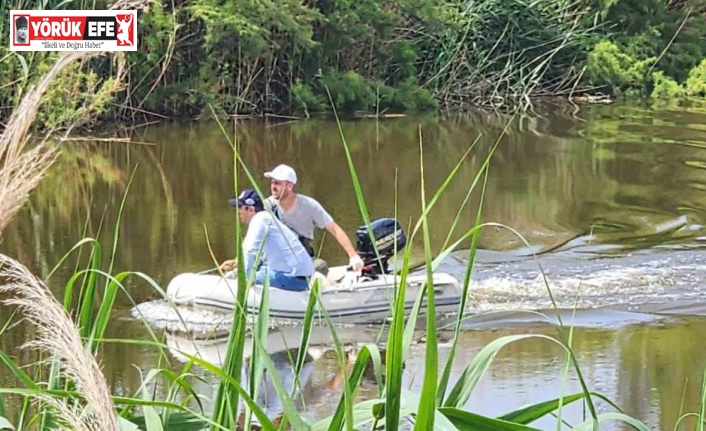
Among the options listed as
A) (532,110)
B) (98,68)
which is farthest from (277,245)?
(532,110)

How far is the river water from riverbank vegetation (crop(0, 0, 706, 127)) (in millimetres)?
890

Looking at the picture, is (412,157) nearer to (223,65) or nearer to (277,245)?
(223,65)

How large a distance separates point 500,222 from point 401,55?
410 inches

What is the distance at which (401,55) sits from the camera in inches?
Answer: 867

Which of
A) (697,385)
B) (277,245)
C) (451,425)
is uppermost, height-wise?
(451,425)

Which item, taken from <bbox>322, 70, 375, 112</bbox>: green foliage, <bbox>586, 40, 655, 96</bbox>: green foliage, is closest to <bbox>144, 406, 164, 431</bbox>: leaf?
<bbox>322, 70, 375, 112</bbox>: green foliage

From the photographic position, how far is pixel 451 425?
1.75 metres

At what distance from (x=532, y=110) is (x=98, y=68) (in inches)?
338

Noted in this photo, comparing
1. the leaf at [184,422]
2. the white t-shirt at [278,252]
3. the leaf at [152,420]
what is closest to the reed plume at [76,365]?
the leaf at [152,420]

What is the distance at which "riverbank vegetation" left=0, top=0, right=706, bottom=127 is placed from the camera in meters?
19.2

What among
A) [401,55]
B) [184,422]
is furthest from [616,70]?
[184,422]

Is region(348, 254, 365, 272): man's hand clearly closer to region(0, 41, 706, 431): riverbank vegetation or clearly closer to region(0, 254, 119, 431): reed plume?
region(0, 41, 706, 431): riverbank vegetation

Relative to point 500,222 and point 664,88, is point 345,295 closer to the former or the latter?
point 500,222

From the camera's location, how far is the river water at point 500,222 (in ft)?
23.3
